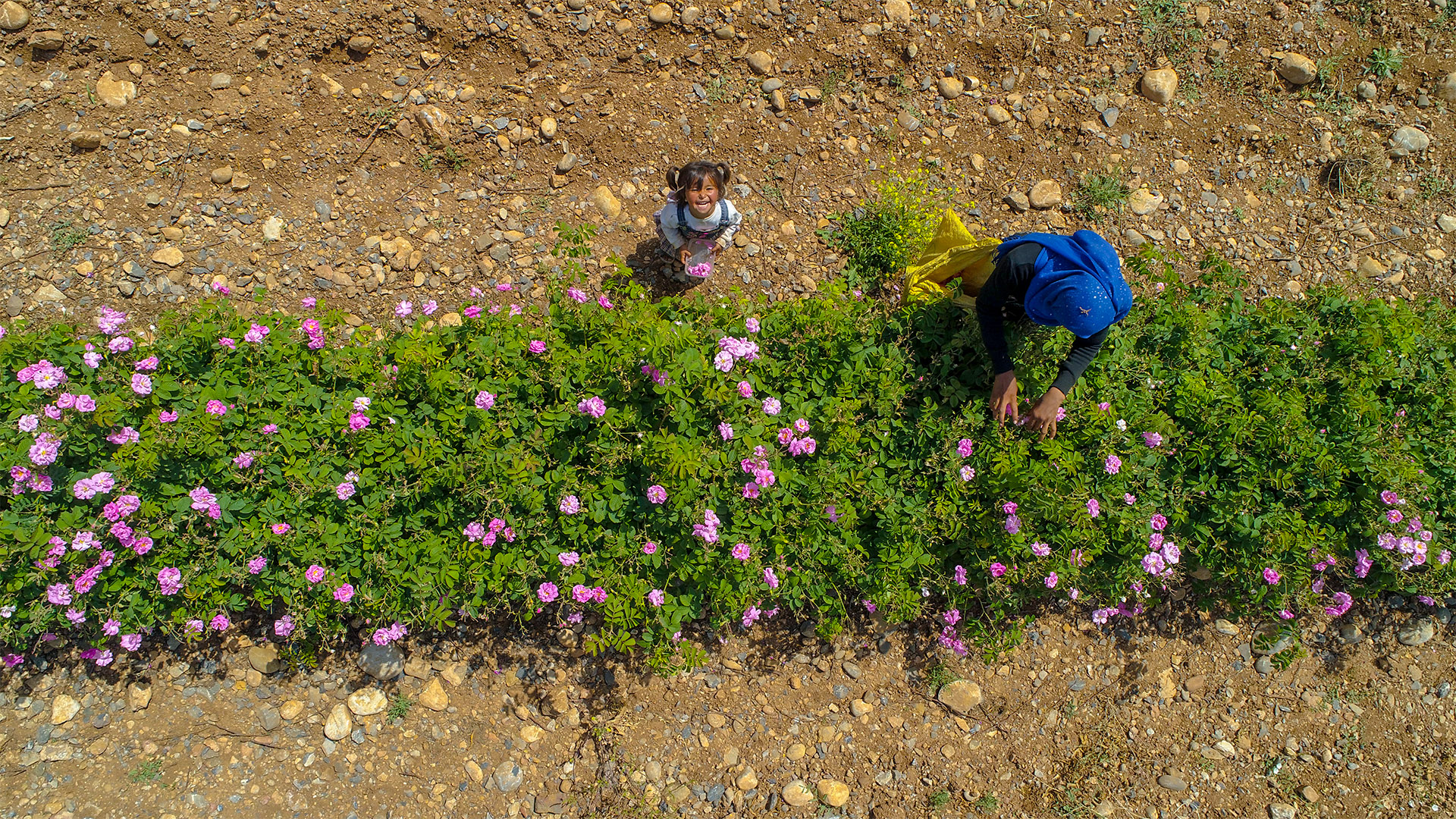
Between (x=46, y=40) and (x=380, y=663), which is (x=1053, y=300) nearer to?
(x=380, y=663)

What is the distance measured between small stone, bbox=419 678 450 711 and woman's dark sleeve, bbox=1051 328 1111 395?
3.44 metres

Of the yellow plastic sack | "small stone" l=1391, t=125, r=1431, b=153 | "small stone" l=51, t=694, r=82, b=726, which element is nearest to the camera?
the yellow plastic sack

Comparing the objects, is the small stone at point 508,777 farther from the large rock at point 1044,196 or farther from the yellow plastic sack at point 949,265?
the large rock at point 1044,196

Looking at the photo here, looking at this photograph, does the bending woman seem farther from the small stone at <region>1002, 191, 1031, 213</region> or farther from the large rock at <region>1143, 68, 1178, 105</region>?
the large rock at <region>1143, 68, 1178, 105</region>

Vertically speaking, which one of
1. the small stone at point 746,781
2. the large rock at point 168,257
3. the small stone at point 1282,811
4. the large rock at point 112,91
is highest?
the large rock at point 112,91

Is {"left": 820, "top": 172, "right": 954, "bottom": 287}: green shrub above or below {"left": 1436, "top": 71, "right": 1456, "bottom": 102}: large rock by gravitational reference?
below

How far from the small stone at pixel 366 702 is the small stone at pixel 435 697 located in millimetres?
192

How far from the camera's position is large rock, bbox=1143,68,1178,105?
17.2ft

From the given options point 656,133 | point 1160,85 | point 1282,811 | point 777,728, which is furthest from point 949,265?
point 1282,811

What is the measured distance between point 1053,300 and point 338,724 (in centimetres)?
401

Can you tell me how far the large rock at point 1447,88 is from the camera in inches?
214

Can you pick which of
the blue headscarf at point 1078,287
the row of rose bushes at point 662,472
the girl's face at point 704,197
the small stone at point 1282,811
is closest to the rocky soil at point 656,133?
the girl's face at point 704,197

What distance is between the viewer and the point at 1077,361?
130 inches

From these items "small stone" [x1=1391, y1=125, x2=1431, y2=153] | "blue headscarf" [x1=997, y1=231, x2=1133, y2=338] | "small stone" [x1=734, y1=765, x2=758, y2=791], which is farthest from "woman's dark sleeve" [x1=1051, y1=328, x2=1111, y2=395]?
"small stone" [x1=1391, y1=125, x2=1431, y2=153]
